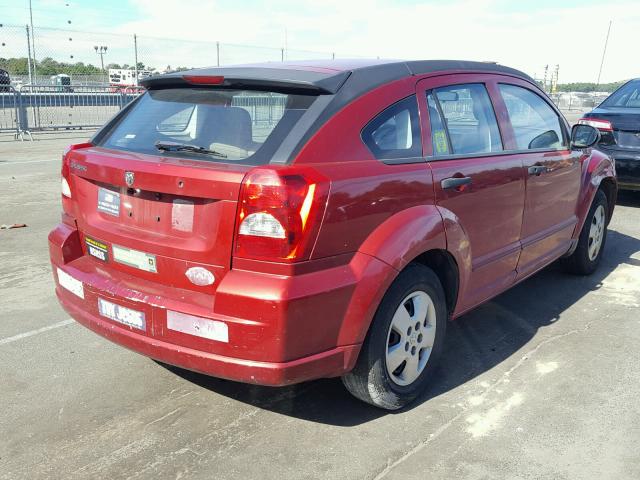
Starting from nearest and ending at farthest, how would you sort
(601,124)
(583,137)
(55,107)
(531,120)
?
(531,120) < (583,137) < (601,124) < (55,107)

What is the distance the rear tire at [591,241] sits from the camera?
5.41 m

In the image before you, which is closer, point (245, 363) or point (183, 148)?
point (245, 363)

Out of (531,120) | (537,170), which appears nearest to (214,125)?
(537,170)

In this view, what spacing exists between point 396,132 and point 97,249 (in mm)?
1632

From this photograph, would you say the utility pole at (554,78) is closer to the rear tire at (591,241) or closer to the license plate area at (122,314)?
the rear tire at (591,241)

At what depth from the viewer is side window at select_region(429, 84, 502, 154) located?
358 centimetres

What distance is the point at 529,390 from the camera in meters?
3.54

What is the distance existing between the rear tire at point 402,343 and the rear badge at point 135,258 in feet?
3.50

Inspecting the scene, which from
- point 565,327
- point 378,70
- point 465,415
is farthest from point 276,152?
point 565,327

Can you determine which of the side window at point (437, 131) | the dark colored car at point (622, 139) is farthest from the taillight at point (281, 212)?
the dark colored car at point (622, 139)

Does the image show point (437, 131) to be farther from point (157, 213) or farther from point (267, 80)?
point (157, 213)

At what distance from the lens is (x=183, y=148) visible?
3.00 m

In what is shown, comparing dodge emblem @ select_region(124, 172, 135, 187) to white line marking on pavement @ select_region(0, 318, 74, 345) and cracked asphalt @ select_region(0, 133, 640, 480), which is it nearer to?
cracked asphalt @ select_region(0, 133, 640, 480)

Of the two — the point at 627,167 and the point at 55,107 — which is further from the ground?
the point at 627,167
